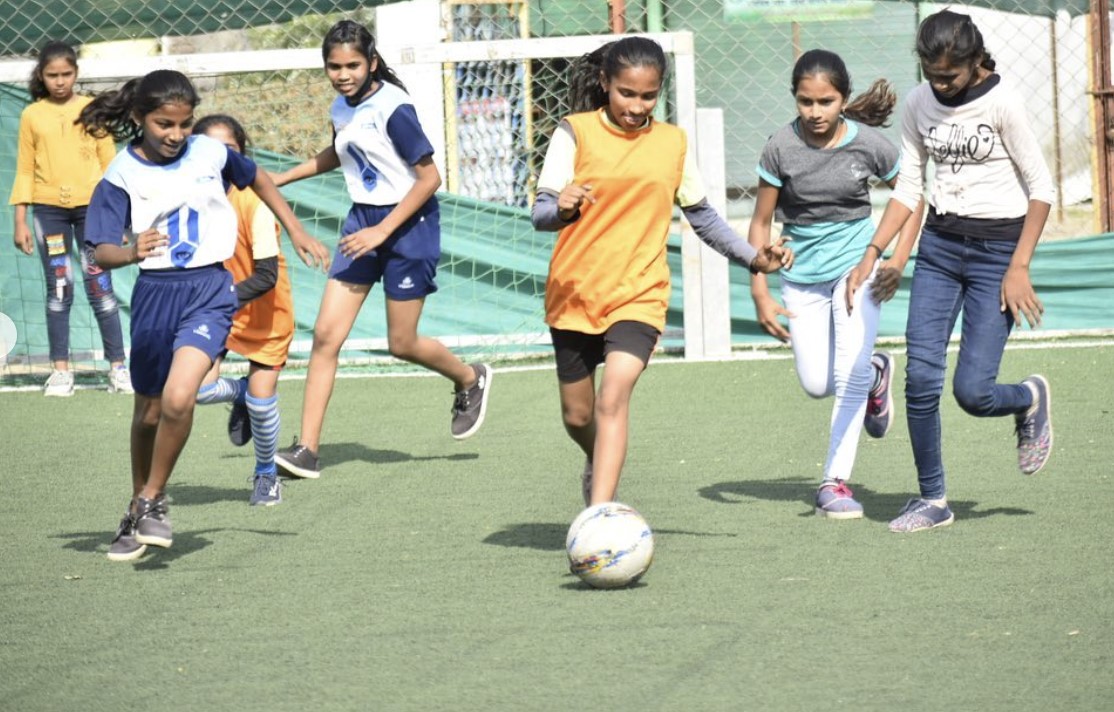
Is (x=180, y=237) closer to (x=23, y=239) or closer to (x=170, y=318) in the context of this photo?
(x=170, y=318)

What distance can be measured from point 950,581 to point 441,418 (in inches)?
179

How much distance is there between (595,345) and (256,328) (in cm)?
218

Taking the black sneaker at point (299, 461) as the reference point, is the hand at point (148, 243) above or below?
above

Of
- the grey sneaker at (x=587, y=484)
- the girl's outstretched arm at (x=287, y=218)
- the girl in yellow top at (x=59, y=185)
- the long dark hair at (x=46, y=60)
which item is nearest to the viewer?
the grey sneaker at (x=587, y=484)

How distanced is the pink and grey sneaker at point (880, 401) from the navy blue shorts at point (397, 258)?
80.1 inches

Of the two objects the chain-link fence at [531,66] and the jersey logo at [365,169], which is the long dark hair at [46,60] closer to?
the chain-link fence at [531,66]

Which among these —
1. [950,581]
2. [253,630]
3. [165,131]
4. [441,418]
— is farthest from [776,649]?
[441,418]

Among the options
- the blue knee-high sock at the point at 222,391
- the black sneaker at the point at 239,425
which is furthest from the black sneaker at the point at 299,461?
the blue knee-high sock at the point at 222,391

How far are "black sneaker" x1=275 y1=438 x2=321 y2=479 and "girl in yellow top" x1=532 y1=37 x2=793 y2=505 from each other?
7.19 ft

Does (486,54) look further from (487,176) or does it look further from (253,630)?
(253,630)

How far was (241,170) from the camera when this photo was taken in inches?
248

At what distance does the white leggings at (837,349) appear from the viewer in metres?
6.48

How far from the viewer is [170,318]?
19.7 feet

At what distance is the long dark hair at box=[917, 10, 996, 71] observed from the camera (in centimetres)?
562
